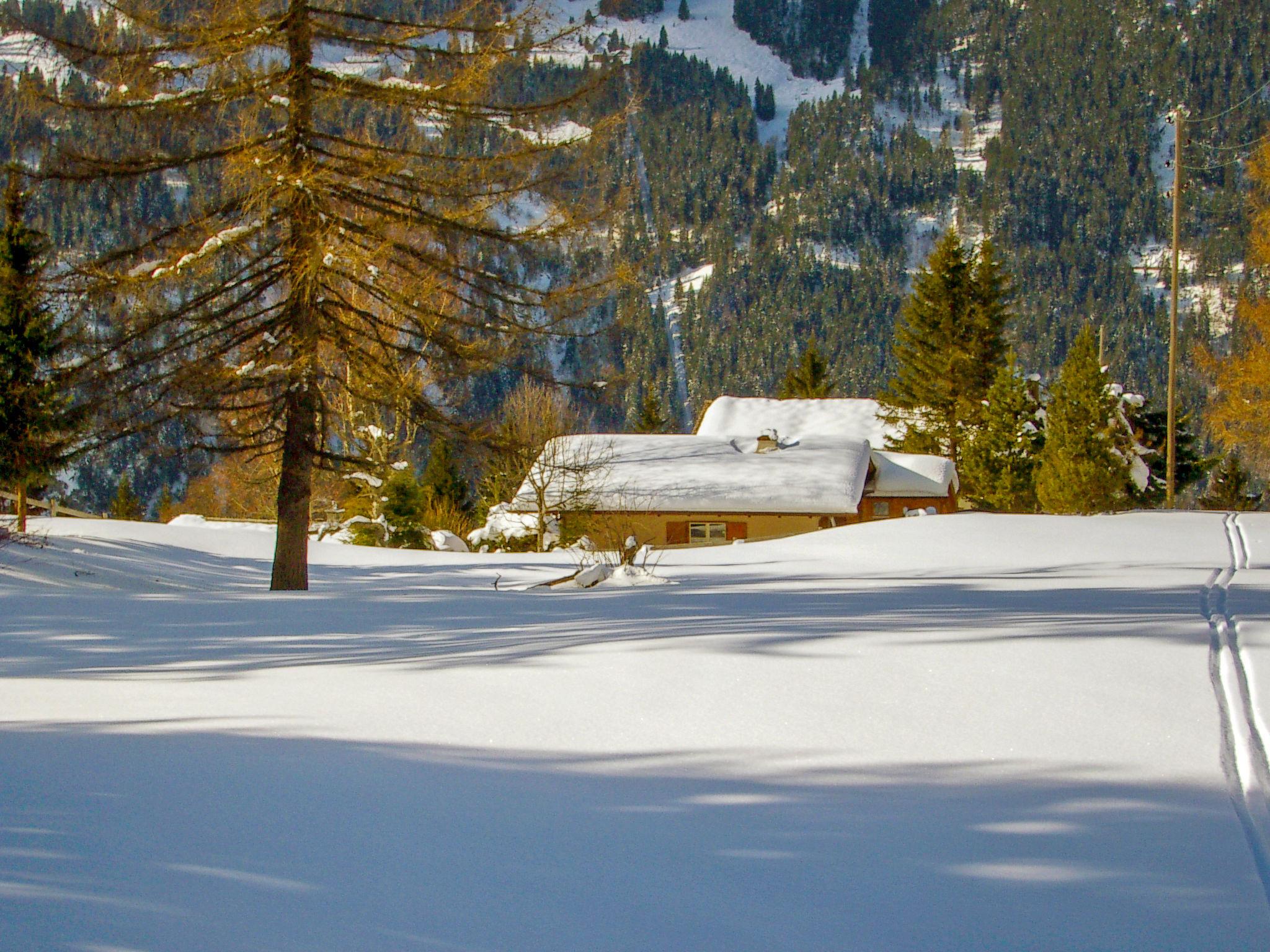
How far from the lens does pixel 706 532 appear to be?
1277 inches

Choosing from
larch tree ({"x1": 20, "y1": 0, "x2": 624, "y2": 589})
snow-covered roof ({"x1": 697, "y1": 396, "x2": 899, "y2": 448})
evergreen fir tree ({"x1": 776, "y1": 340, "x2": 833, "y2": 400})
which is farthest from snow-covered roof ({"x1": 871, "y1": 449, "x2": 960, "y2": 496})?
larch tree ({"x1": 20, "y1": 0, "x2": 624, "y2": 589})

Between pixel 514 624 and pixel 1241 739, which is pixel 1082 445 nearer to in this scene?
pixel 514 624

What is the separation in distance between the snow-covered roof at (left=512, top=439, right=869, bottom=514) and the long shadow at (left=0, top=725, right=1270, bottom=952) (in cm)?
2500

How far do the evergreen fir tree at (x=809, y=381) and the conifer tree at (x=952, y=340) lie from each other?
11.6m

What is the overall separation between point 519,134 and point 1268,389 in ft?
52.9

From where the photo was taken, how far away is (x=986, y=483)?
38.6 metres

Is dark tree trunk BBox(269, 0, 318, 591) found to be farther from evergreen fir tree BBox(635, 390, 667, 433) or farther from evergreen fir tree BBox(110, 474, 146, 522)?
evergreen fir tree BBox(110, 474, 146, 522)

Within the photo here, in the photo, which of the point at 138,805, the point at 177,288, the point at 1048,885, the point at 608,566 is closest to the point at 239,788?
the point at 138,805

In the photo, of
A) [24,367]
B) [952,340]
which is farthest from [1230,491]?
[24,367]

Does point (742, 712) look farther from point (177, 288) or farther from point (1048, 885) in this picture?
point (177, 288)

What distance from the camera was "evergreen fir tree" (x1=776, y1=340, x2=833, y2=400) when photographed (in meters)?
55.8

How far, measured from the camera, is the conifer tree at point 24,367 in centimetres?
1030

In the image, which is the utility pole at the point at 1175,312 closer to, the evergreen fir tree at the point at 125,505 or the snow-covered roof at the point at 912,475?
the snow-covered roof at the point at 912,475

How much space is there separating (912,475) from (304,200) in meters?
31.3
